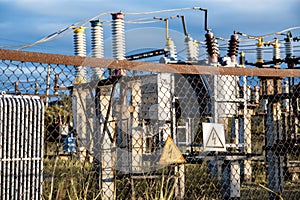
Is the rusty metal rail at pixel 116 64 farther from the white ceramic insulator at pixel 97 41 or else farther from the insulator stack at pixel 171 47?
the insulator stack at pixel 171 47

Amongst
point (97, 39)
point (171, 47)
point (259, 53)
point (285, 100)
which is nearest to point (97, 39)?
point (97, 39)

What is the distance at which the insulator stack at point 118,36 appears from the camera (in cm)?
510

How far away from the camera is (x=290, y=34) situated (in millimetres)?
8055

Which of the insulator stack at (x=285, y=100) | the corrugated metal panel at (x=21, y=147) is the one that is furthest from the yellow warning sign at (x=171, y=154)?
the insulator stack at (x=285, y=100)

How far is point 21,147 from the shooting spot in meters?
3.71

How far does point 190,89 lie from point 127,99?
0.86m

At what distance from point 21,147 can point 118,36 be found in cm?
187

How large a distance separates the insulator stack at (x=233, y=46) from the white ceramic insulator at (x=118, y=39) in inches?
74.9

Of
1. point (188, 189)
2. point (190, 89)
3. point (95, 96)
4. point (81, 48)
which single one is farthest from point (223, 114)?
point (81, 48)

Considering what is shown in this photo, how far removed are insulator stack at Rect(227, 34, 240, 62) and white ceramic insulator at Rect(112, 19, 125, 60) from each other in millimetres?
1903

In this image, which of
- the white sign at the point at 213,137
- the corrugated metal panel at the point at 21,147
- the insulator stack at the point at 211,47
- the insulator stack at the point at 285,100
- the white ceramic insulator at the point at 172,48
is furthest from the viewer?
the insulator stack at the point at 285,100

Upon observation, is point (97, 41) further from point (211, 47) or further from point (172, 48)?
point (172, 48)

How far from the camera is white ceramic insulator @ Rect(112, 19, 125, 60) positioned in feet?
16.7

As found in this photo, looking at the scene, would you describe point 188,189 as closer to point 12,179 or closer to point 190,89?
point 190,89
